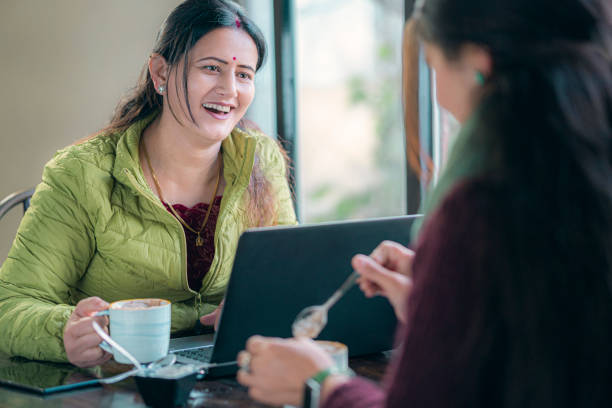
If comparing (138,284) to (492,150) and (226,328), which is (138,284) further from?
(492,150)

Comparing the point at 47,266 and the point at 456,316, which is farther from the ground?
the point at 456,316

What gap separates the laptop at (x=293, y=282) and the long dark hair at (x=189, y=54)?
0.60 meters

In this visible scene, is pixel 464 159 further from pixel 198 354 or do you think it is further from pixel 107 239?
pixel 107 239

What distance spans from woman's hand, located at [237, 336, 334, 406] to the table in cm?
15

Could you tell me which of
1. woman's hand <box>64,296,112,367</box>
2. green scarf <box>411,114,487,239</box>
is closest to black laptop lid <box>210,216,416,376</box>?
woman's hand <box>64,296,112,367</box>

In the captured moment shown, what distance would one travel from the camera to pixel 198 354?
1.11 meters

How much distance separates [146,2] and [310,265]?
7.51 feet

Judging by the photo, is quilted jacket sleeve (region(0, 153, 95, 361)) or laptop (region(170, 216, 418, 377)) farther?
quilted jacket sleeve (region(0, 153, 95, 361))

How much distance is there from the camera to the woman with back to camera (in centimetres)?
59

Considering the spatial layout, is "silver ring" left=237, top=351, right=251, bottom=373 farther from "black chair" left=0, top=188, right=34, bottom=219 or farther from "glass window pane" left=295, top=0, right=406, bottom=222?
"glass window pane" left=295, top=0, right=406, bottom=222

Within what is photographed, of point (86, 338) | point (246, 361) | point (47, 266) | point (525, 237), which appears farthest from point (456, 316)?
point (47, 266)

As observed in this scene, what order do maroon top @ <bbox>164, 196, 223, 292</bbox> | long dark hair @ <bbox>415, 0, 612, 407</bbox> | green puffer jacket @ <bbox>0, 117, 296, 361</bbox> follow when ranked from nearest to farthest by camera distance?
long dark hair @ <bbox>415, 0, 612, 407</bbox> → green puffer jacket @ <bbox>0, 117, 296, 361</bbox> → maroon top @ <bbox>164, 196, 223, 292</bbox>

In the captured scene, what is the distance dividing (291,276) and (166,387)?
24 cm

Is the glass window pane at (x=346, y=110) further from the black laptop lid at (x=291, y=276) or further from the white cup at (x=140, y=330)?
the white cup at (x=140, y=330)
